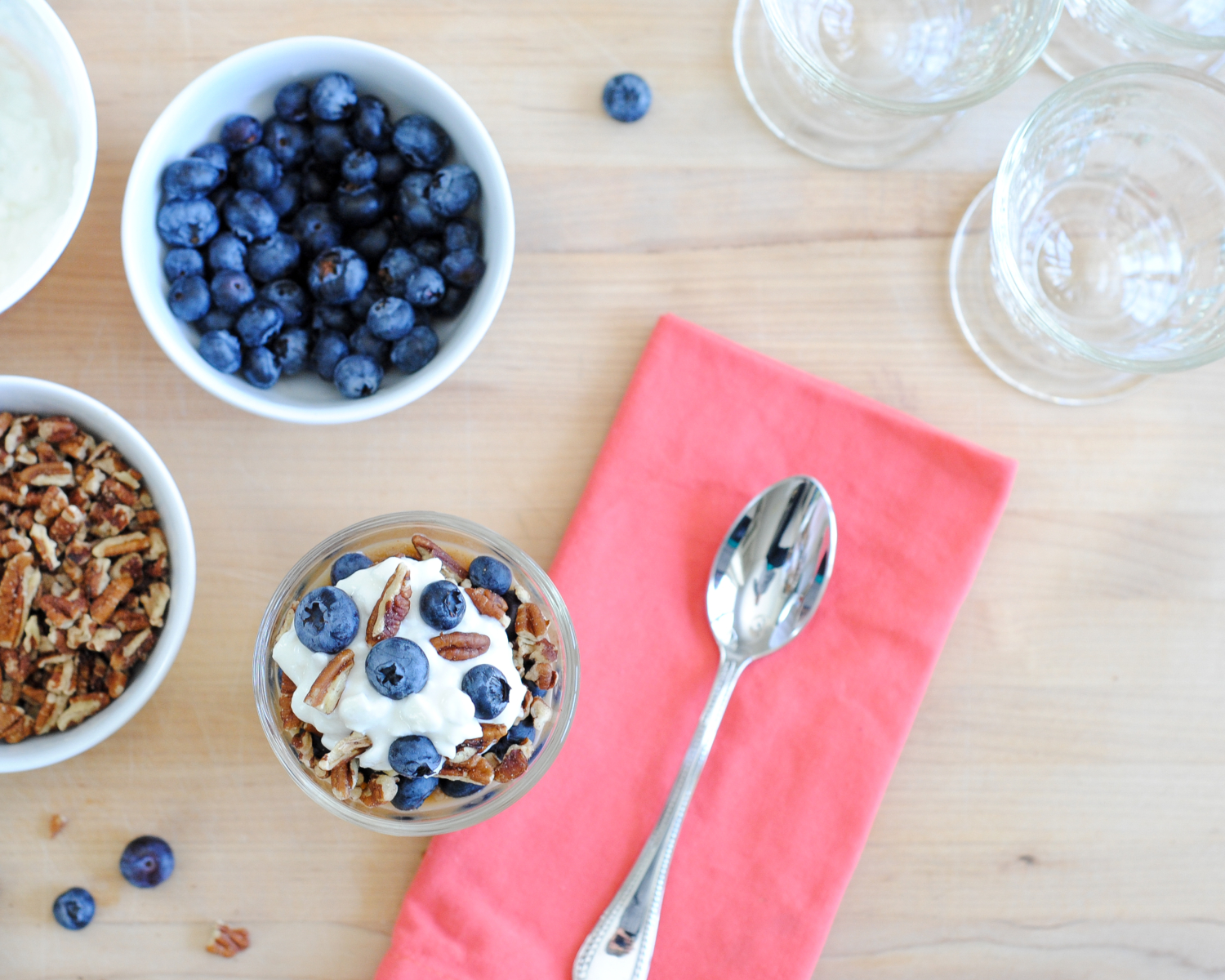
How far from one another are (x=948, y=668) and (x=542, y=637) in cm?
53

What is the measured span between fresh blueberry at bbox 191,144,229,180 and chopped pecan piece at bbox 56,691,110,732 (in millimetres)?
580

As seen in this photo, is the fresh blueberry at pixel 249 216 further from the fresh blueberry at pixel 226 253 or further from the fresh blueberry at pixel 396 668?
the fresh blueberry at pixel 396 668

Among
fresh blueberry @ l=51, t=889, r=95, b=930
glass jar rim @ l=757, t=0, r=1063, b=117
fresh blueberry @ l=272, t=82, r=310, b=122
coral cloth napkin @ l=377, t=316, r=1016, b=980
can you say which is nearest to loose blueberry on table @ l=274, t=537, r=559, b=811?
coral cloth napkin @ l=377, t=316, r=1016, b=980

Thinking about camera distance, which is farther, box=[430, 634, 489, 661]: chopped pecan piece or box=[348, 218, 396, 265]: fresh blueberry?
box=[348, 218, 396, 265]: fresh blueberry

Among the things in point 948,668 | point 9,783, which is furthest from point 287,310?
point 948,668

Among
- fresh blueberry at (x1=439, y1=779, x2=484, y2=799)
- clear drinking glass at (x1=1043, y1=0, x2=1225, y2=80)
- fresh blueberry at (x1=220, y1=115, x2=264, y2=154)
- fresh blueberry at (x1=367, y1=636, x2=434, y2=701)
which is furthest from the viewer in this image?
clear drinking glass at (x1=1043, y1=0, x2=1225, y2=80)

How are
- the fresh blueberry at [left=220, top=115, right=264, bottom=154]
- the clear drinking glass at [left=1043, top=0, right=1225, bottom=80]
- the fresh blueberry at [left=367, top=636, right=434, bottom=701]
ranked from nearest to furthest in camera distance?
the fresh blueberry at [left=367, top=636, right=434, bottom=701] → the fresh blueberry at [left=220, top=115, right=264, bottom=154] → the clear drinking glass at [left=1043, top=0, right=1225, bottom=80]

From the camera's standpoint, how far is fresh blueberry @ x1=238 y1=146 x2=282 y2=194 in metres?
1.01

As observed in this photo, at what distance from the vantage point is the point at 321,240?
1027mm

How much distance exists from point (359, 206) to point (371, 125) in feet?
0.29

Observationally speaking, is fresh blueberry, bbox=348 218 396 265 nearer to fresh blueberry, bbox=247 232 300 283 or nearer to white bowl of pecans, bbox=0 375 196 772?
fresh blueberry, bbox=247 232 300 283

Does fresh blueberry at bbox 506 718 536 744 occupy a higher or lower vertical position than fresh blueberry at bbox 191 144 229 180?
lower

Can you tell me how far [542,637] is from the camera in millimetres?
936

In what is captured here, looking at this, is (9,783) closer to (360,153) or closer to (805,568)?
(360,153)
